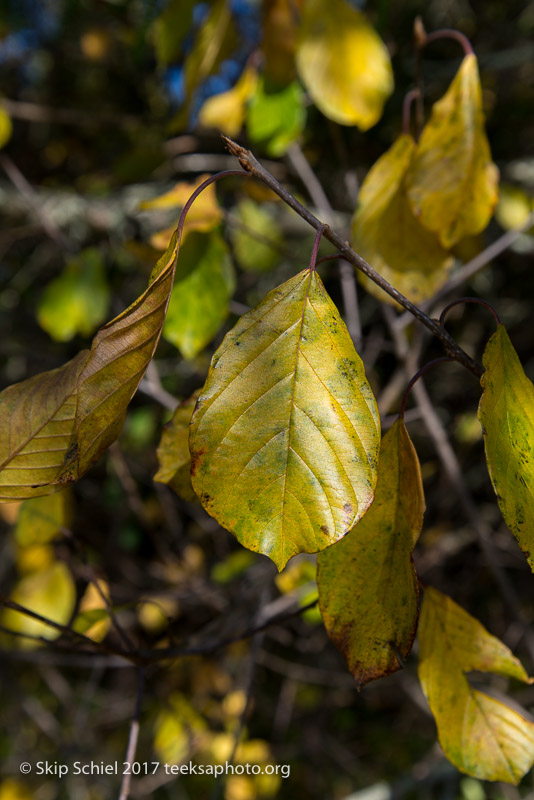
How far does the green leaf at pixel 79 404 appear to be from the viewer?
35cm

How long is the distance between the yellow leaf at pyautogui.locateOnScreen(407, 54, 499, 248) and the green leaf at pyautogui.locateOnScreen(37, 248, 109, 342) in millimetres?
816

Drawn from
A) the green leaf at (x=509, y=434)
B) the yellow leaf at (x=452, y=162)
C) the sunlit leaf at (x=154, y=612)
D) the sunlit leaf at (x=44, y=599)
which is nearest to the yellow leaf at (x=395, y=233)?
the yellow leaf at (x=452, y=162)

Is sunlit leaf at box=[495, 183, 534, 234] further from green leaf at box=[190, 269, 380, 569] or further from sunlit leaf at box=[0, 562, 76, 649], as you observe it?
sunlit leaf at box=[0, 562, 76, 649]

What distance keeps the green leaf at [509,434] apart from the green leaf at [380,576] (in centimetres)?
6

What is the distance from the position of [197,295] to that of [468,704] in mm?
539

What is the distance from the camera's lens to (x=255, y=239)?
1.19 metres

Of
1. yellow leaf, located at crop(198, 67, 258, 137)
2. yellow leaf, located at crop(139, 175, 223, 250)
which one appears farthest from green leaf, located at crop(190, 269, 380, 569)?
yellow leaf, located at crop(198, 67, 258, 137)

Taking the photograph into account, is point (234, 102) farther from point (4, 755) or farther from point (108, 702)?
point (4, 755)

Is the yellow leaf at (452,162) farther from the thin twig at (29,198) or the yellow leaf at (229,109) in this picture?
the thin twig at (29,198)

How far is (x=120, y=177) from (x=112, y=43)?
36.5 inches

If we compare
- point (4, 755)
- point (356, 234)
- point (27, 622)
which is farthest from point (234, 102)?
point (4, 755)

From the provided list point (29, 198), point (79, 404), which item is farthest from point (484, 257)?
point (29, 198)

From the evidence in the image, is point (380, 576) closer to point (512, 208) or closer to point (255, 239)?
point (255, 239)

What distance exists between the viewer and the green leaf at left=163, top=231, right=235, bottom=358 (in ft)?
2.37
